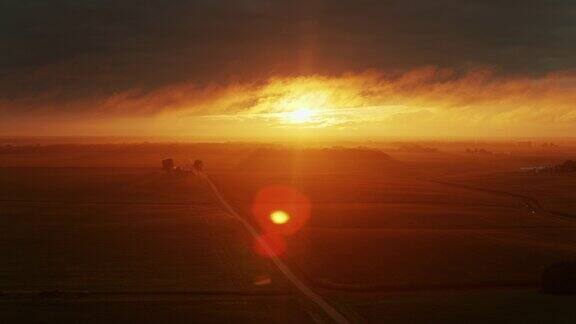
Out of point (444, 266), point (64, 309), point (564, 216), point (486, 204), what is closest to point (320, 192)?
point (486, 204)

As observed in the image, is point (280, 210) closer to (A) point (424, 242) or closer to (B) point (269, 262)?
(A) point (424, 242)

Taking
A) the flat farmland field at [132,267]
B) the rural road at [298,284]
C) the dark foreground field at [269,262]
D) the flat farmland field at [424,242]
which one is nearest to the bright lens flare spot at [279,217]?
the flat farmland field at [424,242]

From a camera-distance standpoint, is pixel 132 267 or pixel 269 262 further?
pixel 269 262

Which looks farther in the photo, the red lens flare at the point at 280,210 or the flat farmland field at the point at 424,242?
the red lens flare at the point at 280,210

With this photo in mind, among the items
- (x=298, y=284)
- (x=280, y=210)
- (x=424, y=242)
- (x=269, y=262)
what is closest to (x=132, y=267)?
(x=269, y=262)

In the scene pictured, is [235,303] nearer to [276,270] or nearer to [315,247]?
[276,270]

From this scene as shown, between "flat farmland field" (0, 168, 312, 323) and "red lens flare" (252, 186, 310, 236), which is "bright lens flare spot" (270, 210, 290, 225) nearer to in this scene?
"red lens flare" (252, 186, 310, 236)

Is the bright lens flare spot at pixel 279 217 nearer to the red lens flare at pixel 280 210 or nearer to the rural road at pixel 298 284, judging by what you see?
the red lens flare at pixel 280 210
